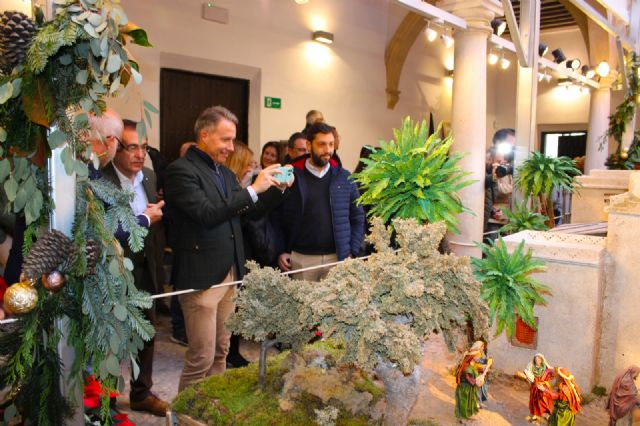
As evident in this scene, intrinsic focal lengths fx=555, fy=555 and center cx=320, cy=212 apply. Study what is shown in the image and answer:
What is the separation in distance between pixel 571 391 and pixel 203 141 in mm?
2122

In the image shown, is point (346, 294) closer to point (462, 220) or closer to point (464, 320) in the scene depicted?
point (464, 320)

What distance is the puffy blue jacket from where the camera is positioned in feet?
12.6

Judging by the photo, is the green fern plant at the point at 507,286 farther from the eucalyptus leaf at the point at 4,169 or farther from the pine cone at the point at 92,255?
the eucalyptus leaf at the point at 4,169

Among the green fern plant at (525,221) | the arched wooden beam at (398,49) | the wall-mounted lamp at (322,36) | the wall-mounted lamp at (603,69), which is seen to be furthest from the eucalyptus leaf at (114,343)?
the wall-mounted lamp at (603,69)

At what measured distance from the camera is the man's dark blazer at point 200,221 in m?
2.81

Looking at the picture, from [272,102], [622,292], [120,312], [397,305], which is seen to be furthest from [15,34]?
[272,102]

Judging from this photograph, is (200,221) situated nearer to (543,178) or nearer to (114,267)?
(114,267)

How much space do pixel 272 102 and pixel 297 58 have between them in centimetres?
89

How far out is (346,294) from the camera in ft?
5.65

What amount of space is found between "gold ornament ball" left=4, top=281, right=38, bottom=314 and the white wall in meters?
5.08

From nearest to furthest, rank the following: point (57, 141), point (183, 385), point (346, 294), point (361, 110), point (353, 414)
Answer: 1. point (57, 141)
2. point (346, 294)
3. point (353, 414)
4. point (183, 385)
5. point (361, 110)

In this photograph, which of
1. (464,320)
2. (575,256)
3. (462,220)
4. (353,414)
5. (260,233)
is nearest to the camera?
(464,320)

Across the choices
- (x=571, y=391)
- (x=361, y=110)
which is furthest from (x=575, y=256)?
(x=361, y=110)

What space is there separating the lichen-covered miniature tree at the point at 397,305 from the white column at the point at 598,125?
10566 mm
